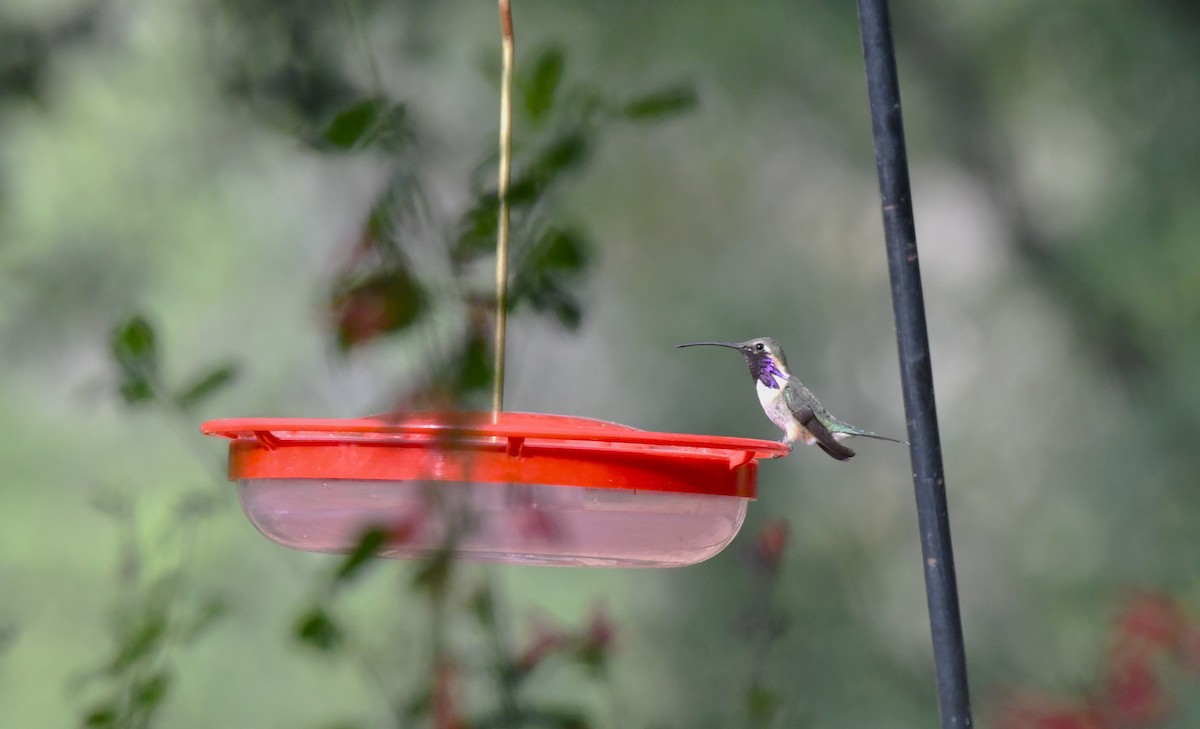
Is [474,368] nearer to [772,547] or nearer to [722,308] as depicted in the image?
[772,547]

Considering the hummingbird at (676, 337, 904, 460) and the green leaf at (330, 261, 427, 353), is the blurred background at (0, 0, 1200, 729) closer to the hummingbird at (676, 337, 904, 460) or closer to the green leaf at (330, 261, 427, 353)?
→ the hummingbird at (676, 337, 904, 460)

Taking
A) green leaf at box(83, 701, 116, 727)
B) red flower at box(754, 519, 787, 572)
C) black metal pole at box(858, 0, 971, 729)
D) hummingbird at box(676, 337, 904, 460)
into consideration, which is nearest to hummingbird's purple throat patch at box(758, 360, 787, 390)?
hummingbird at box(676, 337, 904, 460)

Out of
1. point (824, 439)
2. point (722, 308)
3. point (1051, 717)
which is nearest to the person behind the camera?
point (824, 439)

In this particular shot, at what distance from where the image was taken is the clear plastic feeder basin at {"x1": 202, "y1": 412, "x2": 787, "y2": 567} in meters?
1.00

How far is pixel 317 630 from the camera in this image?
0.81 meters

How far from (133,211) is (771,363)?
7.89 ft

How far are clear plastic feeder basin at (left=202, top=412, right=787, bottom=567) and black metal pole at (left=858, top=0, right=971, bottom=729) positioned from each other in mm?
181

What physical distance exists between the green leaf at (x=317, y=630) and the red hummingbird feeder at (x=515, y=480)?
0.26 feet

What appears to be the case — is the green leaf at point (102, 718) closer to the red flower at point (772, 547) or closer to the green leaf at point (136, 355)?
the green leaf at point (136, 355)

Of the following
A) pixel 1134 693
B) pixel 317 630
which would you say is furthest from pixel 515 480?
pixel 1134 693

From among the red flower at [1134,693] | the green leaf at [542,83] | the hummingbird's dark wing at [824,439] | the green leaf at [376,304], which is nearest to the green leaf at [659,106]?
the green leaf at [542,83]

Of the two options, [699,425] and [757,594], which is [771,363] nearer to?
[757,594]

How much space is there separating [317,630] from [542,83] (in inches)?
13.2

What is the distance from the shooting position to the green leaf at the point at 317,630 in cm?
79
